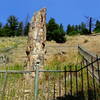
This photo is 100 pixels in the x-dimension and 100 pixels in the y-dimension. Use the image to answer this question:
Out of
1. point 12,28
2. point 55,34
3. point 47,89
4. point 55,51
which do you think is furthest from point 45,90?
point 12,28

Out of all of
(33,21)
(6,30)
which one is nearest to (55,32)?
(6,30)

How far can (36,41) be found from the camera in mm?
8414

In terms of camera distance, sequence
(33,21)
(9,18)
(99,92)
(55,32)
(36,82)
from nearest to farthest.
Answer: (36,82) → (99,92) → (33,21) → (55,32) → (9,18)

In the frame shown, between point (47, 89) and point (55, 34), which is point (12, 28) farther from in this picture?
point (47, 89)

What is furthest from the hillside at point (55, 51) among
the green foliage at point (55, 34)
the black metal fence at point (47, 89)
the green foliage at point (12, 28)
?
the green foliage at point (12, 28)

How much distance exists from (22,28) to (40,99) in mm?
48176

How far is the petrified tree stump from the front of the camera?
8047 mm

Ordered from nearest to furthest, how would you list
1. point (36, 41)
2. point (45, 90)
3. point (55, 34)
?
point (45, 90) < point (36, 41) < point (55, 34)

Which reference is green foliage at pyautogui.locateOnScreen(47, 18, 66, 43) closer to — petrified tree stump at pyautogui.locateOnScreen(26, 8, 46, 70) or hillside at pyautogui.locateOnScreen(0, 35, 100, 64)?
hillside at pyautogui.locateOnScreen(0, 35, 100, 64)

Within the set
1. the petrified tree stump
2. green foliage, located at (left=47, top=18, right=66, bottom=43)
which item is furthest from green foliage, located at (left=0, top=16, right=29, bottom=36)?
the petrified tree stump

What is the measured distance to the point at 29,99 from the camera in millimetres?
6840

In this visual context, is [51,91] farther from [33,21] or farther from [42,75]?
[33,21]

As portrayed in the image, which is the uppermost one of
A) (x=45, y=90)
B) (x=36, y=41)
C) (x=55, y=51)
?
(x=36, y=41)

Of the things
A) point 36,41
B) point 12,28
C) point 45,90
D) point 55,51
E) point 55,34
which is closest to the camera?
point 45,90
